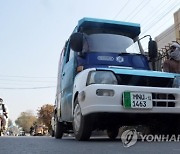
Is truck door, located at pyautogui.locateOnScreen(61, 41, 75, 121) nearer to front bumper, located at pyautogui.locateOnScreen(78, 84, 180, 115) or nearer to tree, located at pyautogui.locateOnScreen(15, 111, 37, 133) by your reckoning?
front bumper, located at pyautogui.locateOnScreen(78, 84, 180, 115)

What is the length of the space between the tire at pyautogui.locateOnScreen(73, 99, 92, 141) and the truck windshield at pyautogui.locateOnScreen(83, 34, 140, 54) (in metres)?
1.07

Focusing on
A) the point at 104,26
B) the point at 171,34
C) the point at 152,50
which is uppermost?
the point at 171,34

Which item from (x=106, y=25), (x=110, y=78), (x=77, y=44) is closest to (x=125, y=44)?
(x=106, y=25)

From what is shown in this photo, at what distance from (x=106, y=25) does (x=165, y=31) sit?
78.2ft

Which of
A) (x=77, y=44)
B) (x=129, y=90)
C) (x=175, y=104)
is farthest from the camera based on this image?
(x=77, y=44)

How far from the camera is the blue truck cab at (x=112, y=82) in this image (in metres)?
5.06

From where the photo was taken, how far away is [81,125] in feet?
17.3

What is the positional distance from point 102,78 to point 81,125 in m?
0.76

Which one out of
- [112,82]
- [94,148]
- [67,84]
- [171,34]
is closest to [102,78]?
[112,82]

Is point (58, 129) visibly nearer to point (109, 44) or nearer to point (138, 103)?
point (109, 44)

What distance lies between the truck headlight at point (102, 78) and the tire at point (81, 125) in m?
0.53

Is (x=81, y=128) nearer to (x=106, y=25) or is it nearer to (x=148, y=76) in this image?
(x=148, y=76)

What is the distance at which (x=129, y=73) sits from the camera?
5340 millimetres

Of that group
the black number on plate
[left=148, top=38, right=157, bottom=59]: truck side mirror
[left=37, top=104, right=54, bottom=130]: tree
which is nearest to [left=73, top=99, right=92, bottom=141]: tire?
the black number on plate
